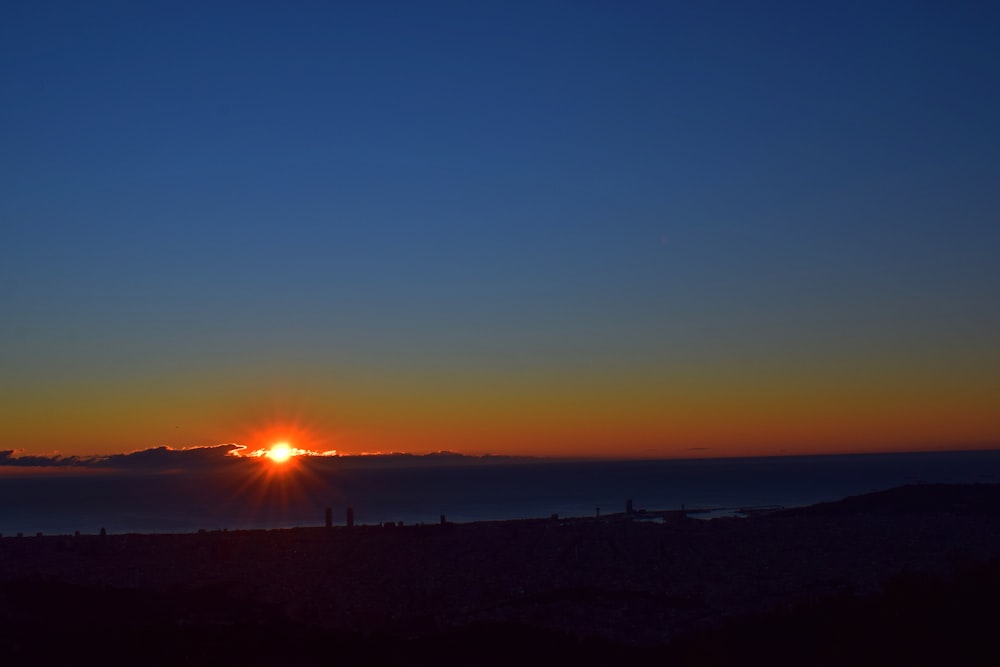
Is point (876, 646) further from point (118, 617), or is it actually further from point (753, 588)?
point (118, 617)

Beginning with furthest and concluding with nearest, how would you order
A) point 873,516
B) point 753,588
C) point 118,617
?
point 873,516 < point 753,588 < point 118,617

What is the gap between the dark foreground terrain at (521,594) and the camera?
57.5 feet

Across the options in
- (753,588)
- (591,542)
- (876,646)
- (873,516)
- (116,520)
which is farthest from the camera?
(116,520)

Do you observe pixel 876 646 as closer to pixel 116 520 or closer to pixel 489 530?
pixel 489 530

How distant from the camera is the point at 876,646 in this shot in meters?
16.4

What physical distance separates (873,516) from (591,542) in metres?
15.0

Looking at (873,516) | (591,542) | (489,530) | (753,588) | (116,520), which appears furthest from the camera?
(116,520)

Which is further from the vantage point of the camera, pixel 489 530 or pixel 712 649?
pixel 489 530

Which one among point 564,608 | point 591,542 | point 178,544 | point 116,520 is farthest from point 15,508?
point 564,608

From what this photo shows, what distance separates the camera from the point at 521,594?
987 inches

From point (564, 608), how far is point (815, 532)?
15.9 meters

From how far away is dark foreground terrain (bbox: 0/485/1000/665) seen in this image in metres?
17.5

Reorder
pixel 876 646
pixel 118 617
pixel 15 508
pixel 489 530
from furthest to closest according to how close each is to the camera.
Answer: pixel 15 508
pixel 489 530
pixel 118 617
pixel 876 646

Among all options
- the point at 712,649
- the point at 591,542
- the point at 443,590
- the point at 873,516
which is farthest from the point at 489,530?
the point at 712,649
